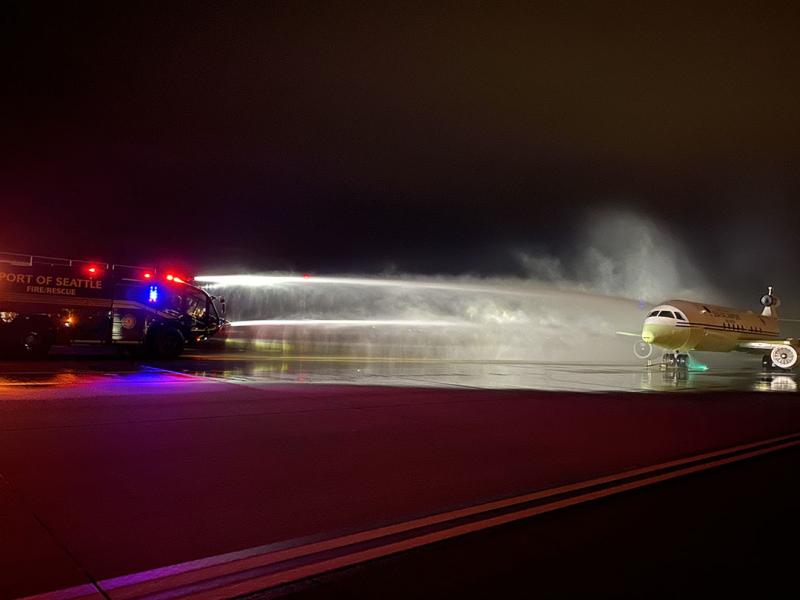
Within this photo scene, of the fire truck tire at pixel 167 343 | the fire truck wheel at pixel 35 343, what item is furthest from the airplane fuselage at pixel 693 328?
the fire truck wheel at pixel 35 343

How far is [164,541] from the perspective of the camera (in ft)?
16.1

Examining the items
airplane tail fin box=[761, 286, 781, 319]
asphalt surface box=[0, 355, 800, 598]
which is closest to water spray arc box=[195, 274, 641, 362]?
airplane tail fin box=[761, 286, 781, 319]

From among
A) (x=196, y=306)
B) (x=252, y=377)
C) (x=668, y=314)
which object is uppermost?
(x=668, y=314)

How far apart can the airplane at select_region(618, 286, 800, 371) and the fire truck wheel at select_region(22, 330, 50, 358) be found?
2499cm

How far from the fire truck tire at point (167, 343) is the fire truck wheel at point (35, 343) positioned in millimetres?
3317

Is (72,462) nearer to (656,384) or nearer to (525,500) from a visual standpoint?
(525,500)

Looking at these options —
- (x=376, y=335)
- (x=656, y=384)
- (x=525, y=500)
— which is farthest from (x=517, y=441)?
(x=376, y=335)

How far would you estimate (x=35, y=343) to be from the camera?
66.5ft

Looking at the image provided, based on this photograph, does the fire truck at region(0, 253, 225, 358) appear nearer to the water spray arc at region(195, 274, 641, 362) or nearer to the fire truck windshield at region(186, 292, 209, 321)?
the fire truck windshield at region(186, 292, 209, 321)

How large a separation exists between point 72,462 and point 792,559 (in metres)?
7.07

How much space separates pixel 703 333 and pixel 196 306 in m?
23.1

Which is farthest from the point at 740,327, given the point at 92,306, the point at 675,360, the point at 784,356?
the point at 92,306

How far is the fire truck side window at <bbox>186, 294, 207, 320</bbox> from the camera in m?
23.5

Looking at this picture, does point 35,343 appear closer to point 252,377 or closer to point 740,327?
point 252,377
